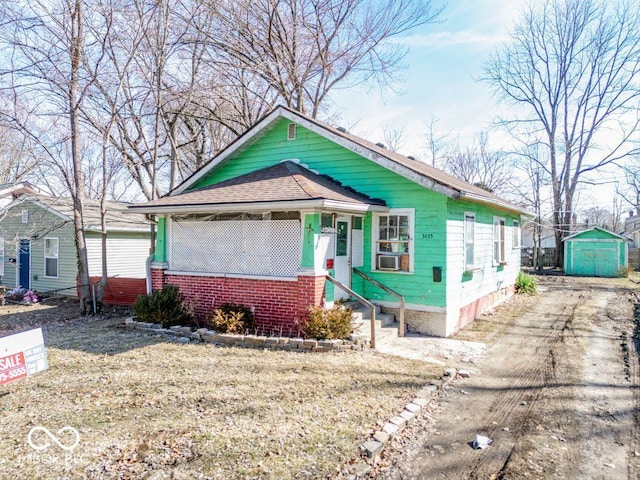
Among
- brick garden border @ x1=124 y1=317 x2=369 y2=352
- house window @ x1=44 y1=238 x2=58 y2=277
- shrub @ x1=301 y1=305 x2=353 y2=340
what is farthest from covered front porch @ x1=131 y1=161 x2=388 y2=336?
house window @ x1=44 y1=238 x2=58 y2=277

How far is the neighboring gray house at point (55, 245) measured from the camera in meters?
15.4

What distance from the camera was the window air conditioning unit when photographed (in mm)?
9344

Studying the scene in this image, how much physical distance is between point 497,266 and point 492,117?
23593mm

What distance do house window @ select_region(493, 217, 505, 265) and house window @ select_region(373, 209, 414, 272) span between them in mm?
4881

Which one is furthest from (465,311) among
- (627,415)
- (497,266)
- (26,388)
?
(26,388)

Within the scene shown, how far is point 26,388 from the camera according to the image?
5.30m

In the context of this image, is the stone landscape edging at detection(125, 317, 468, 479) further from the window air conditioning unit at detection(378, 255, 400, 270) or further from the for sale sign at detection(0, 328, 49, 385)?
the for sale sign at detection(0, 328, 49, 385)

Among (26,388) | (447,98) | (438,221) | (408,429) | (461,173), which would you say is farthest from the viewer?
(461,173)

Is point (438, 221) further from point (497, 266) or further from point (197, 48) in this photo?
point (197, 48)

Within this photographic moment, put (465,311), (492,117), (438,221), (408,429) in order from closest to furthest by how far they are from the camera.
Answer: (408,429), (438,221), (465,311), (492,117)

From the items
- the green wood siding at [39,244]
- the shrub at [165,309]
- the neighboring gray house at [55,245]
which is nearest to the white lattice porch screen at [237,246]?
the shrub at [165,309]

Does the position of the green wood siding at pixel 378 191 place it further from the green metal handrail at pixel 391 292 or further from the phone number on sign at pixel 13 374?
the phone number on sign at pixel 13 374

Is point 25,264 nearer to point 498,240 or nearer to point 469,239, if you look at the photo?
point 469,239

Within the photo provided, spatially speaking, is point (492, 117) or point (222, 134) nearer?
point (222, 134)
